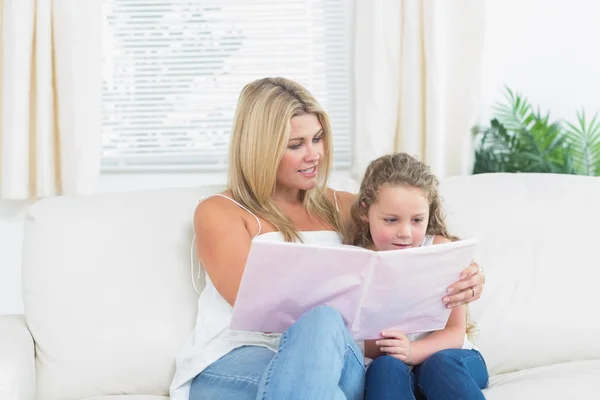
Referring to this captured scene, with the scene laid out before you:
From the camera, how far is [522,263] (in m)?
2.20

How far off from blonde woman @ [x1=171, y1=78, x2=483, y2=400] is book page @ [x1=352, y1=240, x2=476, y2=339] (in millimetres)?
55

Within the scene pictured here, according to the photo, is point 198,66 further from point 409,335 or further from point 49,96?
point 409,335

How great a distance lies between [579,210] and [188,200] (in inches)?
43.3

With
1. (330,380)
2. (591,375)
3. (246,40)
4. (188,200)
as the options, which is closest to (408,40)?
(246,40)

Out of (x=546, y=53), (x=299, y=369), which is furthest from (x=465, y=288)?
(x=546, y=53)

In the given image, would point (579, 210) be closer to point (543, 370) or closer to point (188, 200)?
point (543, 370)

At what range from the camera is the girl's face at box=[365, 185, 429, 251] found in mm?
1886

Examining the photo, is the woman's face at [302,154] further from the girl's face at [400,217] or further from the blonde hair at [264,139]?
the girl's face at [400,217]

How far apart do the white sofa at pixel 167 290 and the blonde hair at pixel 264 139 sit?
223 mm

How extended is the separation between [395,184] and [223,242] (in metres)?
0.43

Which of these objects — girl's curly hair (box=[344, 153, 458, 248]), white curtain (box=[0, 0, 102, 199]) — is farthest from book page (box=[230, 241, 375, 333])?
white curtain (box=[0, 0, 102, 199])

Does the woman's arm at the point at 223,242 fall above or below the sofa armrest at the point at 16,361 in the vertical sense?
above

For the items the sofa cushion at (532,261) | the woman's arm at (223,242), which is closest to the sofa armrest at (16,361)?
the woman's arm at (223,242)

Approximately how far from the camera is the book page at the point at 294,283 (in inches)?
62.7
